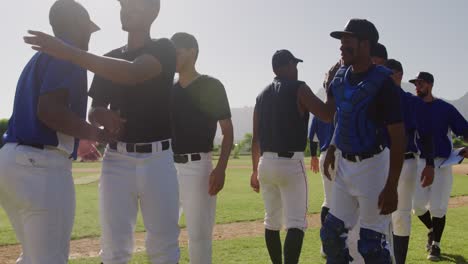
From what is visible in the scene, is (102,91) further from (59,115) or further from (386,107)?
(386,107)

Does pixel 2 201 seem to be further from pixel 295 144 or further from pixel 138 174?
pixel 295 144

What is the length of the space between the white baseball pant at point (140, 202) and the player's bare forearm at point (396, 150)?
5.94 ft

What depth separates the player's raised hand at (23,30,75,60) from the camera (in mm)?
2678

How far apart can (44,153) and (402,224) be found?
4632 millimetres

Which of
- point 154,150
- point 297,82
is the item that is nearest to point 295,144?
point 297,82

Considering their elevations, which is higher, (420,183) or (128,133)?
(128,133)

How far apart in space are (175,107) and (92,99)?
120 centimetres

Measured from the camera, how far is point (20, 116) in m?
3.13

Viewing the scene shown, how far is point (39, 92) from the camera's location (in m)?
3.05

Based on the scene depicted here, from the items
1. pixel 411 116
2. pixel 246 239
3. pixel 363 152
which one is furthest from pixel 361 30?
pixel 246 239

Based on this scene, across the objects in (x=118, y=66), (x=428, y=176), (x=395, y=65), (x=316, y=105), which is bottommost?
(x=428, y=176)

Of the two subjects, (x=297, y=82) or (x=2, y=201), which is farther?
(x=297, y=82)

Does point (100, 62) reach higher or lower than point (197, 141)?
higher

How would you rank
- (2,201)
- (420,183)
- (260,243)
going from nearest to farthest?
(2,201) → (420,183) → (260,243)
